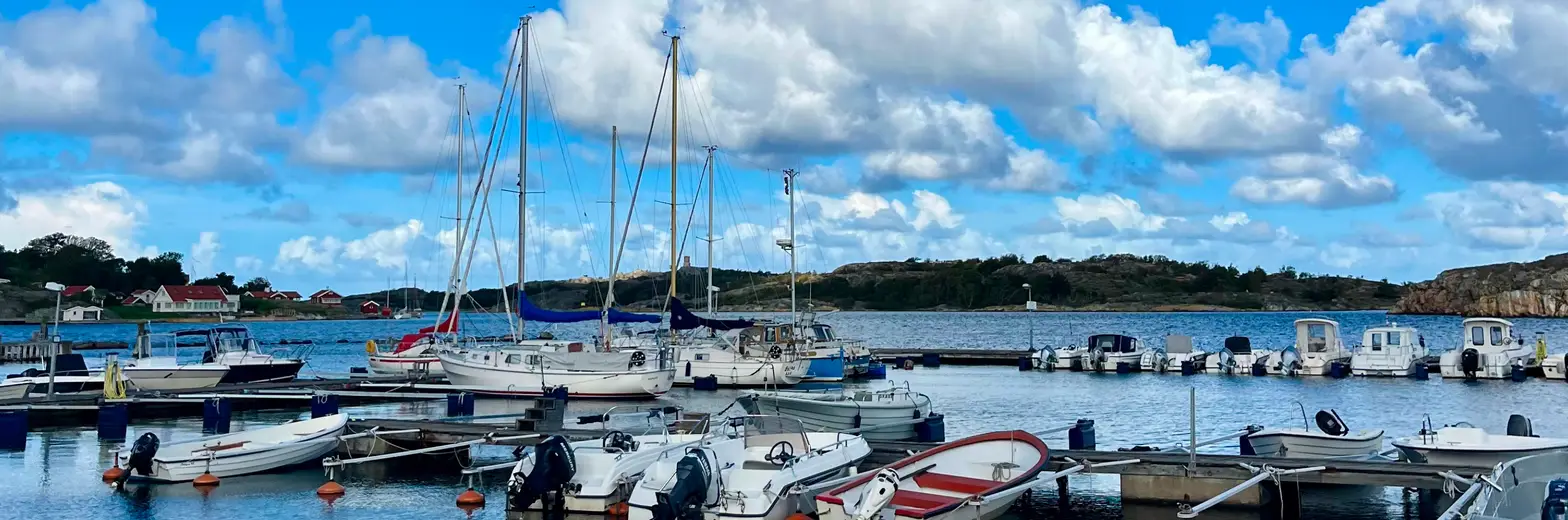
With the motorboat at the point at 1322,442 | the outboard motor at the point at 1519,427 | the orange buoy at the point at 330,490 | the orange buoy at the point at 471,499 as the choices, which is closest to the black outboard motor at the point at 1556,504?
the motorboat at the point at 1322,442

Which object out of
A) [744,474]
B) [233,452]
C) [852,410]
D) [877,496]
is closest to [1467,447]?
[877,496]

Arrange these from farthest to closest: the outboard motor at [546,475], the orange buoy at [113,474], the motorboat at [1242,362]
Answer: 1. the motorboat at [1242,362]
2. the orange buoy at [113,474]
3. the outboard motor at [546,475]

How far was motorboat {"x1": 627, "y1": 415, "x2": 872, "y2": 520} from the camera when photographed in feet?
58.7

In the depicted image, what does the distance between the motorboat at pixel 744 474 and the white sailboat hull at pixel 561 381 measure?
2183 centimetres

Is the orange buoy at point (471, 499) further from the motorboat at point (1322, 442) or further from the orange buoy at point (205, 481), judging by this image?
the motorboat at point (1322, 442)

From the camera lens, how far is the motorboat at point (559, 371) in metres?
43.0

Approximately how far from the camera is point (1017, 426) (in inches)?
1406

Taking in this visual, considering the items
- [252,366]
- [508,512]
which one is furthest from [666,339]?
[508,512]

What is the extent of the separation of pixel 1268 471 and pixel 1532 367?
3927cm

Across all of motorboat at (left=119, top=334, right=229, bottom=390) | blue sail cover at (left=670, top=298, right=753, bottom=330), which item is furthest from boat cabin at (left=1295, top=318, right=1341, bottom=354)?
motorboat at (left=119, top=334, right=229, bottom=390)

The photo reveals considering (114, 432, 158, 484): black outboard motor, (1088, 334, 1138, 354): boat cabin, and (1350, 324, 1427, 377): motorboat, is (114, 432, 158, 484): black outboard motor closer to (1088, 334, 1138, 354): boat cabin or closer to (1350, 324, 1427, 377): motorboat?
(1350, 324, 1427, 377): motorboat

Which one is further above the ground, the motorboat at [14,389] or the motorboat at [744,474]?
the motorboat at [14,389]

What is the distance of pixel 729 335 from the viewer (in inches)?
2147

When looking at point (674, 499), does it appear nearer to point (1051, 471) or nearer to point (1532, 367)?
point (1051, 471)
